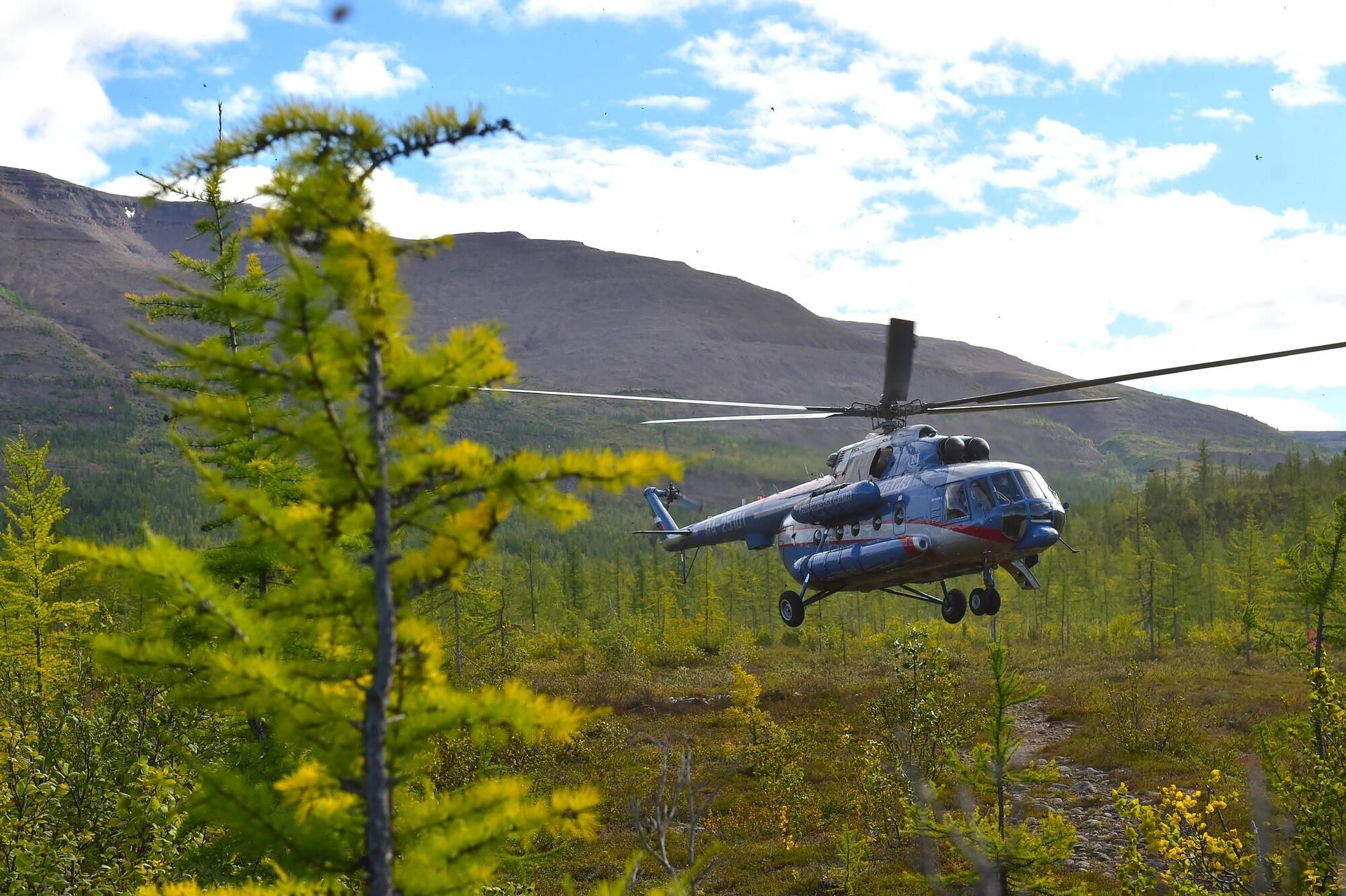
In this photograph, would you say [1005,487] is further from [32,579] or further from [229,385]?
[32,579]

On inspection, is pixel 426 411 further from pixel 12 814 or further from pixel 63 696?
pixel 63 696

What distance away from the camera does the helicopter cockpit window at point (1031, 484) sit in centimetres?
1581

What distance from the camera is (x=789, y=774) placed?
2427 cm

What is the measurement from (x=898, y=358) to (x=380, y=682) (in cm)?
1301

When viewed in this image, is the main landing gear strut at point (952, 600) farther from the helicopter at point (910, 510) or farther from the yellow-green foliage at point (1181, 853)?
the yellow-green foliage at point (1181, 853)

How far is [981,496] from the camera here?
51.8ft

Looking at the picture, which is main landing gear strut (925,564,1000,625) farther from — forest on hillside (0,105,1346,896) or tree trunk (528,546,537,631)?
tree trunk (528,546,537,631)

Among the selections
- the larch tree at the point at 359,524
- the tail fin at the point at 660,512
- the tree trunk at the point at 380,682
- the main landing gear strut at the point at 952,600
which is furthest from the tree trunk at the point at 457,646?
the tree trunk at the point at 380,682

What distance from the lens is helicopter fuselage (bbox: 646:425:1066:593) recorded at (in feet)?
51.6

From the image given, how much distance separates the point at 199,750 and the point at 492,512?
12347mm

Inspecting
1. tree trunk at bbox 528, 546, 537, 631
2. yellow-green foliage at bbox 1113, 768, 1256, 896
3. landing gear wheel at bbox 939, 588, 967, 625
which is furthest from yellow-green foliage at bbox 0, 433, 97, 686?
yellow-green foliage at bbox 1113, 768, 1256, 896

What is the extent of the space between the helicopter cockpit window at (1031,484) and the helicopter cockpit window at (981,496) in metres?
0.60

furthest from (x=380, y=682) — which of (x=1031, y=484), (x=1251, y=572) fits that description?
(x=1251, y=572)

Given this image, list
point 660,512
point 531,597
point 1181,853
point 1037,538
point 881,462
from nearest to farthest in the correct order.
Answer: point 1181,853 → point 1037,538 → point 881,462 → point 660,512 → point 531,597
